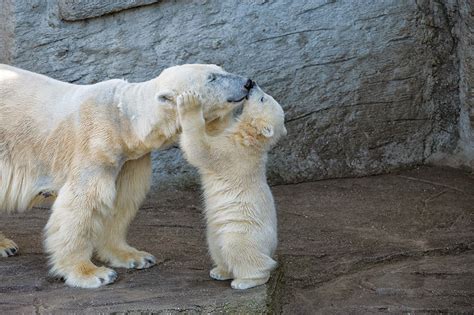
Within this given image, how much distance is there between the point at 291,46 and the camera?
256 inches

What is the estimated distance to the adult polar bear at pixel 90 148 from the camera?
4645mm

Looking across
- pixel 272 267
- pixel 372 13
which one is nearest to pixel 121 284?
pixel 272 267

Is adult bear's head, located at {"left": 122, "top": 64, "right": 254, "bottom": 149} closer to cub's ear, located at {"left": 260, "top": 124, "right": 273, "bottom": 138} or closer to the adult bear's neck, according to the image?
the adult bear's neck

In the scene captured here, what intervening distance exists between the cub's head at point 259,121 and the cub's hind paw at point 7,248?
1626mm

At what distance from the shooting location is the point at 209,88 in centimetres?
461

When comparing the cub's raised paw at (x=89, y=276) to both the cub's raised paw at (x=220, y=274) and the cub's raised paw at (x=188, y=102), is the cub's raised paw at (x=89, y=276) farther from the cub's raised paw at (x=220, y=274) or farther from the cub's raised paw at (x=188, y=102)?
the cub's raised paw at (x=188, y=102)

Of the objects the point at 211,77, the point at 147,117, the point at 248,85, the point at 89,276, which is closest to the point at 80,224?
the point at 89,276

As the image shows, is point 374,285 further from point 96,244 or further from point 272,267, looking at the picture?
point 96,244

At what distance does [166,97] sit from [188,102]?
0.24m

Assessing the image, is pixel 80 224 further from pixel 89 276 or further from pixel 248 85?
pixel 248 85

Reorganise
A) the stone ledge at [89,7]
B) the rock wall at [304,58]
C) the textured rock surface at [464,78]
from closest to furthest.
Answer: the stone ledge at [89,7], the rock wall at [304,58], the textured rock surface at [464,78]

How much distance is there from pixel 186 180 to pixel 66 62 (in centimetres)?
121

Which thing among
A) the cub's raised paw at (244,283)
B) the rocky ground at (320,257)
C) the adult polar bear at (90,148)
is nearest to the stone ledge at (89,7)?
the adult polar bear at (90,148)

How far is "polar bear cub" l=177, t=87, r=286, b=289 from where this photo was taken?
14.5 feet
